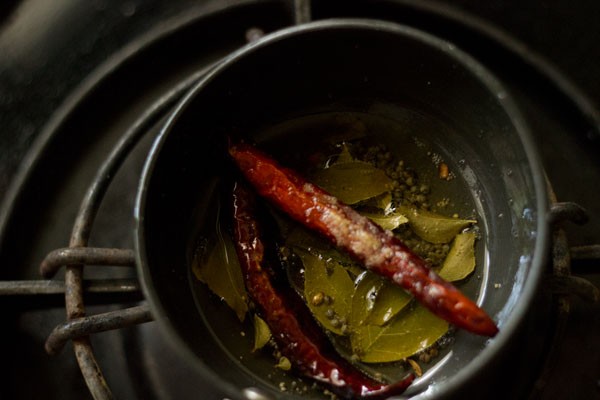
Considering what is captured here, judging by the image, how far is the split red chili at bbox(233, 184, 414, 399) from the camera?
0.75 m

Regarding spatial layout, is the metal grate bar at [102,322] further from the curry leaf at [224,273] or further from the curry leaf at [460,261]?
the curry leaf at [460,261]

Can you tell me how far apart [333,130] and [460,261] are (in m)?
0.23

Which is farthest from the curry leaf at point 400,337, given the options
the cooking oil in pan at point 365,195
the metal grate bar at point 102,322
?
the metal grate bar at point 102,322

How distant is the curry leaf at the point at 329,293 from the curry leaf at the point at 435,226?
102 millimetres

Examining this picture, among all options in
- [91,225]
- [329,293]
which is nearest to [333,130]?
[329,293]

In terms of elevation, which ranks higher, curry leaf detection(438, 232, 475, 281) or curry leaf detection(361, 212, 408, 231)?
curry leaf detection(361, 212, 408, 231)

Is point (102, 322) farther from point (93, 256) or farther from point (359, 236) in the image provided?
point (359, 236)

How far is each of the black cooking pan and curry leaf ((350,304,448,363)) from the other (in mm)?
30

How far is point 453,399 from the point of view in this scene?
30.7 inches

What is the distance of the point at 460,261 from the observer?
805 mm

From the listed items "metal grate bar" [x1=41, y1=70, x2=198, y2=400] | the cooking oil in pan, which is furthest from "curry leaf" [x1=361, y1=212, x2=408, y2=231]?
"metal grate bar" [x1=41, y1=70, x2=198, y2=400]

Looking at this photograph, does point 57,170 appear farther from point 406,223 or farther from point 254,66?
point 406,223

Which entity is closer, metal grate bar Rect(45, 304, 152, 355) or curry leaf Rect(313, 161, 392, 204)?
metal grate bar Rect(45, 304, 152, 355)

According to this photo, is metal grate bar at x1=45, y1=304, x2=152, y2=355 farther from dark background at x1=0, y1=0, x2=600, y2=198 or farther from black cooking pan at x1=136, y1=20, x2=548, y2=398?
dark background at x1=0, y1=0, x2=600, y2=198
